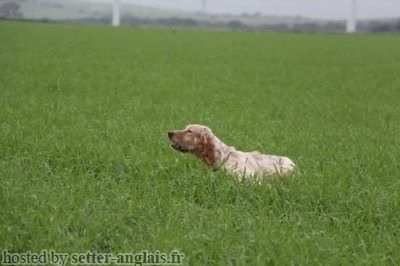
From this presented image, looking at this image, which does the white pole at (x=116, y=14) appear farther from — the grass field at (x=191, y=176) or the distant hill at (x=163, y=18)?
the grass field at (x=191, y=176)

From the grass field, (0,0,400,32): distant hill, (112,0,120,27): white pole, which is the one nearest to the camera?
the grass field

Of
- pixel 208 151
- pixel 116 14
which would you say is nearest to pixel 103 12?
pixel 116 14

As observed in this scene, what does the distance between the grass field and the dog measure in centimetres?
18

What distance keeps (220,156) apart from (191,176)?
0.46 m

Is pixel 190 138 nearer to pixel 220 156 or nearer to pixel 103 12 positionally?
pixel 220 156

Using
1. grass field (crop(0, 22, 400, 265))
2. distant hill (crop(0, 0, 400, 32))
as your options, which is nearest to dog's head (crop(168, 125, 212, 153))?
grass field (crop(0, 22, 400, 265))

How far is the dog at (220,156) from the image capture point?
257 inches

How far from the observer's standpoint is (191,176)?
641 cm

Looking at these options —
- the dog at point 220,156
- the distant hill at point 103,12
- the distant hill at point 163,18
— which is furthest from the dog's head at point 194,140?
the distant hill at point 103,12

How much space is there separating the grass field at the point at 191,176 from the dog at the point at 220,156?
18 cm

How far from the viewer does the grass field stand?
480 centimetres

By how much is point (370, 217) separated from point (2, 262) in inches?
138

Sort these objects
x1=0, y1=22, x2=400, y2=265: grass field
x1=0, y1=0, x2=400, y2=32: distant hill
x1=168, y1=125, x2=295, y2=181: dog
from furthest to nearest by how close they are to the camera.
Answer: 1. x1=0, y1=0, x2=400, y2=32: distant hill
2. x1=168, y1=125, x2=295, y2=181: dog
3. x1=0, y1=22, x2=400, y2=265: grass field

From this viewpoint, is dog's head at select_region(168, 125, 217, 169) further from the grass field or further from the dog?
the grass field
